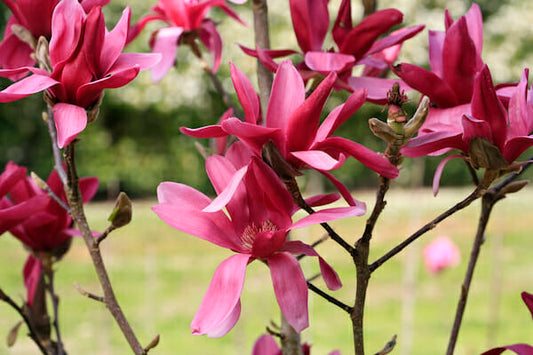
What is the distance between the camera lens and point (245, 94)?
30 cm

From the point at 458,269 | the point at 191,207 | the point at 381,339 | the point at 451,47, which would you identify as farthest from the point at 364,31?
the point at 458,269

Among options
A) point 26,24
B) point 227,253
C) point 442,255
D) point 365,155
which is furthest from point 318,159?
point 227,253

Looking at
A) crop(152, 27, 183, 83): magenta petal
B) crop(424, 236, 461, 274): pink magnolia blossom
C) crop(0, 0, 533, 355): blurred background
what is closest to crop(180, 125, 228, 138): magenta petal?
crop(152, 27, 183, 83): magenta petal

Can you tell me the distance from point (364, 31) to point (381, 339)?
8.69 feet

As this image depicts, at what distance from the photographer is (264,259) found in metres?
0.31

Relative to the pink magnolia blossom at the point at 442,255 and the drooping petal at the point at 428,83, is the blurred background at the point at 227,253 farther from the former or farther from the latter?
the drooping petal at the point at 428,83

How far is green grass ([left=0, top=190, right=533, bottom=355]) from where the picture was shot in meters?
2.79

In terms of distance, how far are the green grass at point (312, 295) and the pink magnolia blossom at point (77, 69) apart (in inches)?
56.5

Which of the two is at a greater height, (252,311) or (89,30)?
(89,30)

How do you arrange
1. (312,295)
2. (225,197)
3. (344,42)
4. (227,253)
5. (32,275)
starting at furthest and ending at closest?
(227,253) < (312,295) < (32,275) < (344,42) < (225,197)

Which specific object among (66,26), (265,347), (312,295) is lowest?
(312,295)

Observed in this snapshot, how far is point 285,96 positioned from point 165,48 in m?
0.26

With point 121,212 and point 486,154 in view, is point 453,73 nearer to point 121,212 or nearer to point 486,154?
point 486,154

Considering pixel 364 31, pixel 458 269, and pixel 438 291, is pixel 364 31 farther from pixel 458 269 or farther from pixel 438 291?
pixel 458 269
